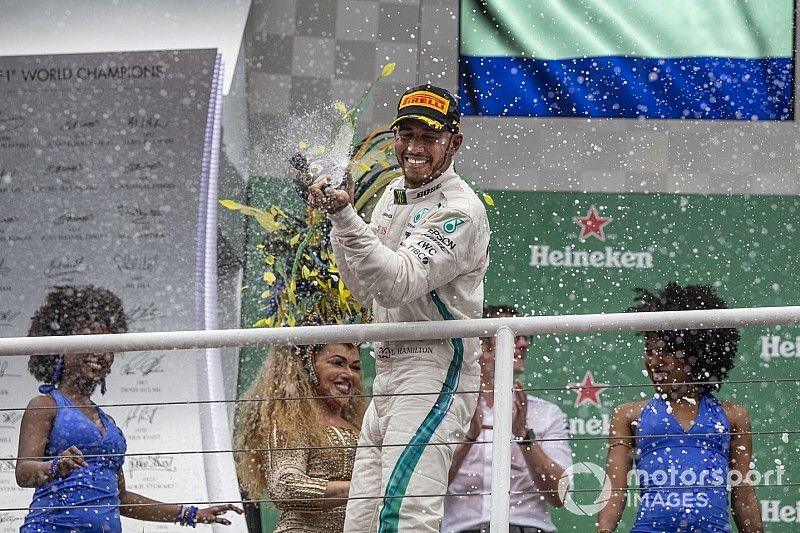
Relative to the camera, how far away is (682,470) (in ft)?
15.0

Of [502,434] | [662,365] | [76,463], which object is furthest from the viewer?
[662,365]

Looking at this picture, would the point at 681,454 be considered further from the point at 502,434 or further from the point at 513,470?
the point at 502,434

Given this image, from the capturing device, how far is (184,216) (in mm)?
6754

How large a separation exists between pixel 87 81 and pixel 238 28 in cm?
83

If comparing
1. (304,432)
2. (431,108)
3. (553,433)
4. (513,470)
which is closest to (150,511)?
(304,432)

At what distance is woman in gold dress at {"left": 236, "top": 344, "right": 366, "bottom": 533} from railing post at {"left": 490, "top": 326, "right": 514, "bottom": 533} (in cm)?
120

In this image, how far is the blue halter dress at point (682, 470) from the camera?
176 inches

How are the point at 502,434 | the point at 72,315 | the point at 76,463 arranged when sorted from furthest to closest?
the point at 72,315
the point at 76,463
the point at 502,434

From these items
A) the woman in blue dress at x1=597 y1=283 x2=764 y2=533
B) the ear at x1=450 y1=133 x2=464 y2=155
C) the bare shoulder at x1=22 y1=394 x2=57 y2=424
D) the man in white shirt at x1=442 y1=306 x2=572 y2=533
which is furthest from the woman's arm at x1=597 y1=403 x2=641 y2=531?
the bare shoulder at x1=22 y1=394 x2=57 y2=424

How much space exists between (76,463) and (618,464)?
188 centimetres

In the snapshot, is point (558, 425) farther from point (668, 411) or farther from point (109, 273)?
point (109, 273)

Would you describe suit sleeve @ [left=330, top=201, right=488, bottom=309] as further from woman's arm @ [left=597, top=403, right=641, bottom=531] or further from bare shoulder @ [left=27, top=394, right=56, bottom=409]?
bare shoulder @ [left=27, top=394, right=56, bottom=409]

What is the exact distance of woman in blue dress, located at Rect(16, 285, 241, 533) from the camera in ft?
15.0

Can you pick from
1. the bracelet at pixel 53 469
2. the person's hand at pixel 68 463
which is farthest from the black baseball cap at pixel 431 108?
the bracelet at pixel 53 469
